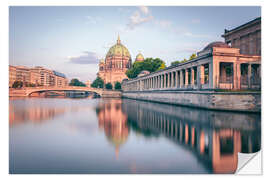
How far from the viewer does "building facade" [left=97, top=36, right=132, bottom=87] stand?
144 meters

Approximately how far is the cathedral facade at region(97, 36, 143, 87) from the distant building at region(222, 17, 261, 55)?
11053 cm

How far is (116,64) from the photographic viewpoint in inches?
5723

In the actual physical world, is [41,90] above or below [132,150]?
above

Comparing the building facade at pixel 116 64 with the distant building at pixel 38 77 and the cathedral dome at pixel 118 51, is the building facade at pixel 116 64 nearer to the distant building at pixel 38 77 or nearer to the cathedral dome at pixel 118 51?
the cathedral dome at pixel 118 51

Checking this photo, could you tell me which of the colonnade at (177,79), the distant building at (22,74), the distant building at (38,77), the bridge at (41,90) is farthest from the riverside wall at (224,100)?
the distant building at (38,77)

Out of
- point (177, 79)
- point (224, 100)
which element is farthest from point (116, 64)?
point (224, 100)

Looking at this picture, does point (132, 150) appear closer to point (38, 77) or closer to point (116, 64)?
point (38, 77)

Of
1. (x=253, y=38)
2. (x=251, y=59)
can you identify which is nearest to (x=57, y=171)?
(x=251, y=59)

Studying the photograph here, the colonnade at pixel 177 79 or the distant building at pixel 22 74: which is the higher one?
the distant building at pixel 22 74

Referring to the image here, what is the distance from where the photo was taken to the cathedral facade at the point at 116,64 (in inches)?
5659

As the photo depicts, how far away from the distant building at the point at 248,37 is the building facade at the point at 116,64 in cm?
11053
